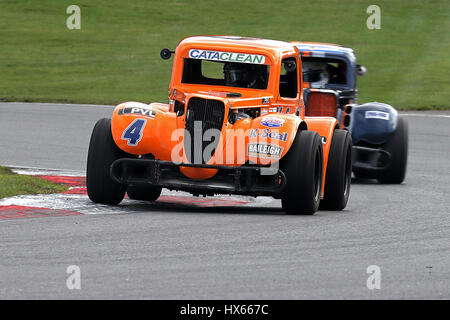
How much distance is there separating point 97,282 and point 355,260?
6.86 ft

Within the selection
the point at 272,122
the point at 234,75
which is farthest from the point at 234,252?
the point at 234,75

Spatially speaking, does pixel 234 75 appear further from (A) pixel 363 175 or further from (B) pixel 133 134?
(A) pixel 363 175

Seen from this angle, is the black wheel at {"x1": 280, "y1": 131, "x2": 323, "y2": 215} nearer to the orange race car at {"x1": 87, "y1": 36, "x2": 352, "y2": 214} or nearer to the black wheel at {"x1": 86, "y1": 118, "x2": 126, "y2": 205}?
the orange race car at {"x1": 87, "y1": 36, "x2": 352, "y2": 214}

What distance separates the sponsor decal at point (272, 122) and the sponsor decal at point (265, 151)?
23cm

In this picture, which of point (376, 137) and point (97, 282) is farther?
point (376, 137)

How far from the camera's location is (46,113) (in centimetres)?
2355

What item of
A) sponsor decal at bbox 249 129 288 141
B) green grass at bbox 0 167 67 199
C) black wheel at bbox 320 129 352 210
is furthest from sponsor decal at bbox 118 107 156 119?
black wheel at bbox 320 129 352 210

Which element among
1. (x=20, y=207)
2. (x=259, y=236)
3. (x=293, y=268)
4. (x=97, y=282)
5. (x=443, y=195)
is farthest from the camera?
(x=443, y=195)

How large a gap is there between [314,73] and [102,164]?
563 centimetres

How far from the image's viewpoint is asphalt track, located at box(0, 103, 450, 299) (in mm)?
6629

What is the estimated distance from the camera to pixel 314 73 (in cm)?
1537

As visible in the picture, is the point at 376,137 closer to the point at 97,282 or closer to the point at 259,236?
the point at 259,236

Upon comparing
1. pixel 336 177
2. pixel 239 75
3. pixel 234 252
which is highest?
pixel 239 75
